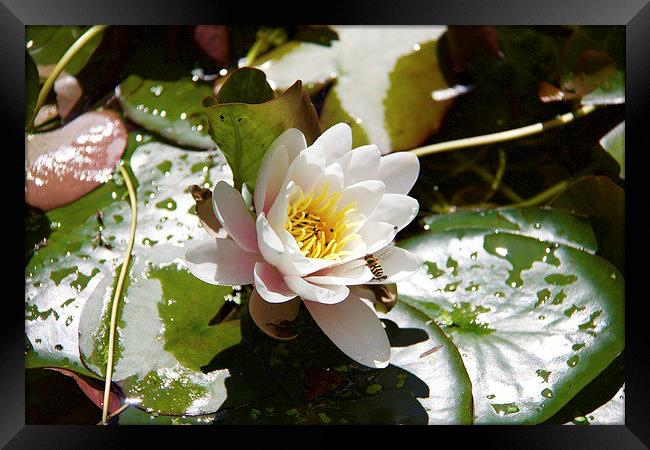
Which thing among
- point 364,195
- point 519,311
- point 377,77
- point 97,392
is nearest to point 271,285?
point 364,195

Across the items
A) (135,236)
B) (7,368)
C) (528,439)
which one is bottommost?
(528,439)

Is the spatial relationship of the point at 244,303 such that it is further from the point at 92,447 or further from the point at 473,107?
the point at 473,107

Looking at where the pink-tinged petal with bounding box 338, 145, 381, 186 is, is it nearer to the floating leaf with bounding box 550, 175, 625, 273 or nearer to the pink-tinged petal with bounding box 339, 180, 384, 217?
the pink-tinged petal with bounding box 339, 180, 384, 217

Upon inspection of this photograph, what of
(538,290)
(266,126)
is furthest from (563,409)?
(266,126)

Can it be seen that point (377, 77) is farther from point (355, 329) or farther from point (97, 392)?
point (97, 392)

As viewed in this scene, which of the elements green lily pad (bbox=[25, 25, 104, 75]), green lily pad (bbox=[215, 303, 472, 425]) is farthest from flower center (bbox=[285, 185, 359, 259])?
green lily pad (bbox=[25, 25, 104, 75])

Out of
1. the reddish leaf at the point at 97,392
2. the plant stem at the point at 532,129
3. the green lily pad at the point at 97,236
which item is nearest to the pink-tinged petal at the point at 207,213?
the green lily pad at the point at 97,236

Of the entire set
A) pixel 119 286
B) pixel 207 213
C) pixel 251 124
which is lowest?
pixel 119 286
